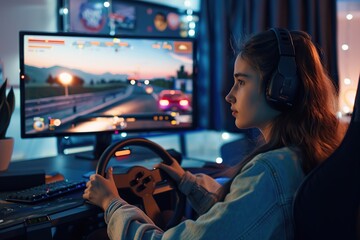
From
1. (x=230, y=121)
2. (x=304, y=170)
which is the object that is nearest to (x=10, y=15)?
(x=230, y=121)

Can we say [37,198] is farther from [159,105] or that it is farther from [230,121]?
[230,121]

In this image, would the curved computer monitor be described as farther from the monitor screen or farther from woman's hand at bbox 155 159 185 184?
woman's hand at bbox 155 159 185 184

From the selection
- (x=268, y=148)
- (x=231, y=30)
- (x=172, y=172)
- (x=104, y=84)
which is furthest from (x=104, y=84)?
(x=231, y=30)

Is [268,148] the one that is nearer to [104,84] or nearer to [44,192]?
[44,192]

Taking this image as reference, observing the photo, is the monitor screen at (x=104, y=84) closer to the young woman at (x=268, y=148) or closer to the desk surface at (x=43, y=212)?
the desk surface at (x=43, y=212)

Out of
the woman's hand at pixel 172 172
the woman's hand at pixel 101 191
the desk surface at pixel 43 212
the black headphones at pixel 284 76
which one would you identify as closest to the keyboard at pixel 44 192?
the desk surface at pixel 43 212

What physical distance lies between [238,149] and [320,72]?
99cm

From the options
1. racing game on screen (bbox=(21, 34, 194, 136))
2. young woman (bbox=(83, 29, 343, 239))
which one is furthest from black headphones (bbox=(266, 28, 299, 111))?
racing game on screen (bbox=(21, 34, 194, 136))

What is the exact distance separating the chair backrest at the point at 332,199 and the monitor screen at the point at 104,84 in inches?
42.7

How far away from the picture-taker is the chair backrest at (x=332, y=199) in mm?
676

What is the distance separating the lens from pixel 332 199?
688mm

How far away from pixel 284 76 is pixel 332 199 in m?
0.26

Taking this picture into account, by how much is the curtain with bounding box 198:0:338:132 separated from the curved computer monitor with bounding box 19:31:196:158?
62cm

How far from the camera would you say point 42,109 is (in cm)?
154
